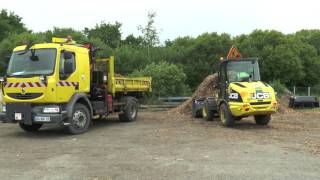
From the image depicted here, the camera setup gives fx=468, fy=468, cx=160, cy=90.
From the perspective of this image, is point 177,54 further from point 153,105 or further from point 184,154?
point 184,154

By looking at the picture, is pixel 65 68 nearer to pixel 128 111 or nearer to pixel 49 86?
pixel 49 86

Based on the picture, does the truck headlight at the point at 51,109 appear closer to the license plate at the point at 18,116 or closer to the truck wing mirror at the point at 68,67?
the license plate at the point at 18,116

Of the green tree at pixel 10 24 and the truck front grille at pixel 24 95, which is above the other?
the green tree at pixel 10 24

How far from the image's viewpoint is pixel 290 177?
8.24m

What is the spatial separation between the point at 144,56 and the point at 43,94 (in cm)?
2875

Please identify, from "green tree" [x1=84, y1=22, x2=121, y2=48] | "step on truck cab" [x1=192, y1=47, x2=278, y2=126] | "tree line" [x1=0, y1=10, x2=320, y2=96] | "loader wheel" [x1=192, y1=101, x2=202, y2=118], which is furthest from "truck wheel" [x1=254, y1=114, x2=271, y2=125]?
"green tree" [x1=84, y1=22, x2=121, y2=48]

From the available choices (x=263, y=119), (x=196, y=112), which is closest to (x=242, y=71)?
(x=263, y=119)

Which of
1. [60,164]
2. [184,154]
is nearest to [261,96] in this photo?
[184,154]

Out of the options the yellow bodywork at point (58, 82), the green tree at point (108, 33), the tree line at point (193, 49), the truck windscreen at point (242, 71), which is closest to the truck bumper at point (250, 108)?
the truck windscreen at point (242, 71)

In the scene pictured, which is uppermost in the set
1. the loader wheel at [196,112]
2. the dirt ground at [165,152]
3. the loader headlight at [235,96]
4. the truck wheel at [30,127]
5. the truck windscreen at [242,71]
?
the truck windscreen at [242,71]

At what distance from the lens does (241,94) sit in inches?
610

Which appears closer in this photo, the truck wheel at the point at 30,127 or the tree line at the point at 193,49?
the truck wheel at the point at 30,127

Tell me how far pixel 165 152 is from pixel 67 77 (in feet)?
15.6

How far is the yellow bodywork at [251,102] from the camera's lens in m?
15.4
